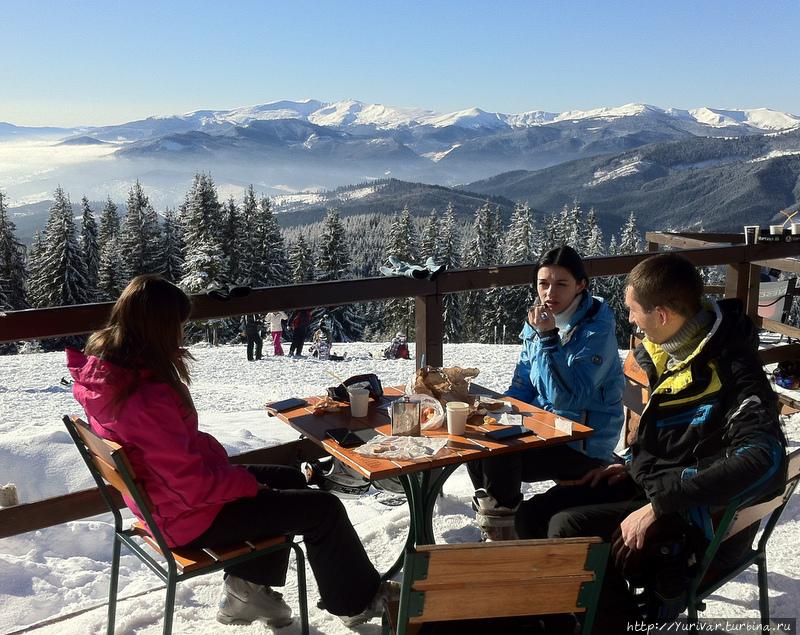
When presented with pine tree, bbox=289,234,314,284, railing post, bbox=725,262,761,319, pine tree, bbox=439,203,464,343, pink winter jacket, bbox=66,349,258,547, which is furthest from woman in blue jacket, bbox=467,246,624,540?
pine tree, bbox=289,234,314,284

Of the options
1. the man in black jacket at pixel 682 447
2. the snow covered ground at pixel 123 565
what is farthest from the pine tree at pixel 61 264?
the man in black jacket at pixel 682 447

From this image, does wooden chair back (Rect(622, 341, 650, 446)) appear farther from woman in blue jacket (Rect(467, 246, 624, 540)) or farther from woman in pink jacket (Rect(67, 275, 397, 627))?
woman in pink jacket (Rect(67, 275, 397, 627))

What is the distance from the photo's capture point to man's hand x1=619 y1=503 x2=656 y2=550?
81.4 inches

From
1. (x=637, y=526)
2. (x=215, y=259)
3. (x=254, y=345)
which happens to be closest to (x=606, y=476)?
(x=637, y=526)

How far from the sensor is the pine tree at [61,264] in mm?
44844

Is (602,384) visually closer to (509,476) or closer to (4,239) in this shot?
(509,476)

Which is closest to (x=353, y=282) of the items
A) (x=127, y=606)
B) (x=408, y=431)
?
(x=408, y=431)

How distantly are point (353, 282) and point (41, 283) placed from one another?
4736 cm

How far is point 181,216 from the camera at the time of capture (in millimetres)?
53875

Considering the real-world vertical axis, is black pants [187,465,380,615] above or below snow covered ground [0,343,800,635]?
above

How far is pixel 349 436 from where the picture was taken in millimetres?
2562

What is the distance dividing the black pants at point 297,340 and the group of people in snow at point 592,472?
57.7 ft

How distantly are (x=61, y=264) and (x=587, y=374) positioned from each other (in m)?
47.7

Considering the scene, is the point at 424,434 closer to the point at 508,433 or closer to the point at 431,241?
the point at 508,433
